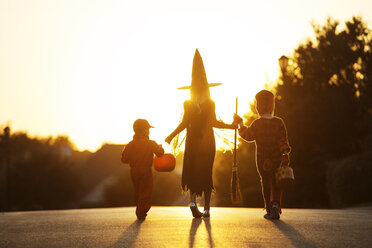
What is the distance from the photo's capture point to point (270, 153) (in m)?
10.7

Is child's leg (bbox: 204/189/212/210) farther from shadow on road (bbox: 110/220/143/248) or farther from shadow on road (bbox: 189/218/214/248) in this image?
shadow on road (bbox: 110/220/143/248)

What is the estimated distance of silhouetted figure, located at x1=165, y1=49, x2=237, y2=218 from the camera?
1116cm

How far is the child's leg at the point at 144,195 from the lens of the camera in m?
11.4

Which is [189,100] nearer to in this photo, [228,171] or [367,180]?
[367,180]

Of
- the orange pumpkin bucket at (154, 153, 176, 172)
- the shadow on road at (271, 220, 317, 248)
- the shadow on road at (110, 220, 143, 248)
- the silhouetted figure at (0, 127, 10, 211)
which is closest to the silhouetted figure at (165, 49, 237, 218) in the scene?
the orange pumpkin bucket at (154, 153, 176, 172)

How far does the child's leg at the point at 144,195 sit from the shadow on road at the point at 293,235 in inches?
96.5

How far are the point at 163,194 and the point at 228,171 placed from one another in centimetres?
1776

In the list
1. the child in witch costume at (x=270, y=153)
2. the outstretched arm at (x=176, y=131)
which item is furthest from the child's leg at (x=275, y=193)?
the outstretched arm at (x=176, y=131)

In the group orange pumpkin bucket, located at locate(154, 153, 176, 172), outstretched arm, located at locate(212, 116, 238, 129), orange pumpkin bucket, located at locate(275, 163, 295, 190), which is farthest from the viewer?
orange pumpkin bucket, located at locate(154, 153, 176, 172)

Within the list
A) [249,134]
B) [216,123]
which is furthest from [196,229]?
[216,123]

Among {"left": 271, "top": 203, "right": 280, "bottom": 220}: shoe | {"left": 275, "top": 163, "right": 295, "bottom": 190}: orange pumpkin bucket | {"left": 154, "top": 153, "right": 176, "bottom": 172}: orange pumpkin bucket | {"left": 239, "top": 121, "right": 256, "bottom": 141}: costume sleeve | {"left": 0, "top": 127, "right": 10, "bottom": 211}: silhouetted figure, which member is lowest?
{"left": 271, "top": 203, "right": 280, "bottom": 220}: shoe

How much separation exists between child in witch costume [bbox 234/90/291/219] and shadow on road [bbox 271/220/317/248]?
2.26 feet

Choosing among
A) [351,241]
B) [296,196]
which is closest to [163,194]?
[296,196]

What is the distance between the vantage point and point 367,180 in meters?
23.8
